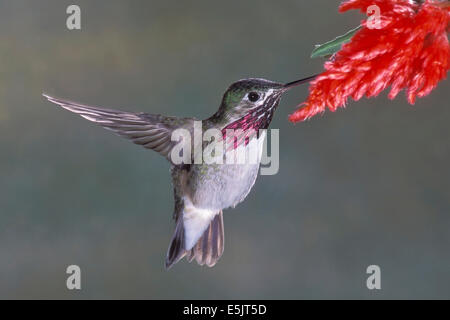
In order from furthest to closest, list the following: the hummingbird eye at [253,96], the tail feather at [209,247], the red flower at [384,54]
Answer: the tail feather at [209,247], the hummingbird eye at [253,96], the red flower at [384,54]

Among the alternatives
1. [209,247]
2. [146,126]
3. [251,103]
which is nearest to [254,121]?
[251,103]

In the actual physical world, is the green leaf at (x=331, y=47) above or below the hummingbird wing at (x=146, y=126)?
above

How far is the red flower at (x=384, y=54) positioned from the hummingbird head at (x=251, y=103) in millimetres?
65

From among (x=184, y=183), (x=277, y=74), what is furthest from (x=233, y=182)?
(x=277, y=74)

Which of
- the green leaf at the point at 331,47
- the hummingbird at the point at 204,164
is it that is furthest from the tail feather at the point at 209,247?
the green leaf at the point at 331,47

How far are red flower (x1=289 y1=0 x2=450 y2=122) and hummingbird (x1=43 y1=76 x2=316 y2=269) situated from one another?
28mm

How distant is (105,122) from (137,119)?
0.04 m

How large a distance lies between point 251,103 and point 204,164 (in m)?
0.11

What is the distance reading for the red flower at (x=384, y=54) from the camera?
16.5 inches

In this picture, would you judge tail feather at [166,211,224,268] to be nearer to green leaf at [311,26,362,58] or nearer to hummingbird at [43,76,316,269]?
hummingbird at [43,76,316,269]

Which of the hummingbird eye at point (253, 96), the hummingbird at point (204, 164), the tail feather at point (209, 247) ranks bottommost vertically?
the tail feather at point (209, 247)

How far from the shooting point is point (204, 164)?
0.62 metres

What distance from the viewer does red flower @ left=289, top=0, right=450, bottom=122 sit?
42 centimetres

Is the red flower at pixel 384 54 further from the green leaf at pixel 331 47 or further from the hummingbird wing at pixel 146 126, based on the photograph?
the hummingbird wing at pixel 146 126
